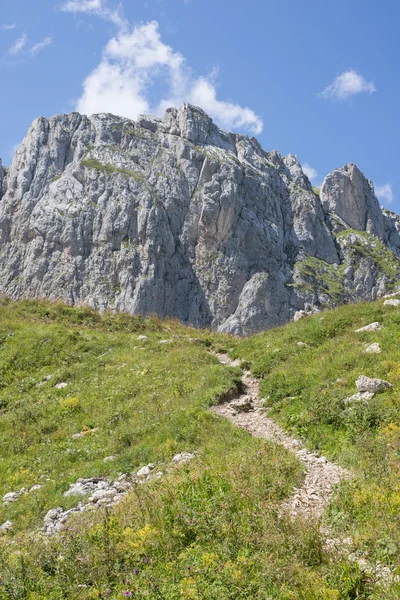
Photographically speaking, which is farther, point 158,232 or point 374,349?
point 158,232

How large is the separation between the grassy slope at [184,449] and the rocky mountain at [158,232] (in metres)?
105

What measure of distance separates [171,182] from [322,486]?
474 ft

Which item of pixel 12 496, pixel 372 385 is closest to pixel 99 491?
pixel 12 496

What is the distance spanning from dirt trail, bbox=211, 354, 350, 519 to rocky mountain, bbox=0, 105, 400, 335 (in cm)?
11016

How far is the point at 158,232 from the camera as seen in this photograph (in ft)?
437

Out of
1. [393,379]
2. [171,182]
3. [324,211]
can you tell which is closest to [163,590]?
[393,379]

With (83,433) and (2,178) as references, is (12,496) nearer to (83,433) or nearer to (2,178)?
(83,433)

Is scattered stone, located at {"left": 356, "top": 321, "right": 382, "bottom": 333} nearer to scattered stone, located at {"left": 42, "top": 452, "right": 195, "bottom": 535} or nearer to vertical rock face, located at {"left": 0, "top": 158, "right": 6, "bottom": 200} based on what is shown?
scattered stone, located at {"left": 42, "top": 452, "right": 195, "bottom": 535}

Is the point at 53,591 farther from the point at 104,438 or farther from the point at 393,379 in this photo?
the point at 393,379

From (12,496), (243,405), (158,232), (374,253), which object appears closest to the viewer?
(12,496)

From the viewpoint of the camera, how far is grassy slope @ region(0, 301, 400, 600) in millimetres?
6152

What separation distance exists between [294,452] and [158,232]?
413 feet

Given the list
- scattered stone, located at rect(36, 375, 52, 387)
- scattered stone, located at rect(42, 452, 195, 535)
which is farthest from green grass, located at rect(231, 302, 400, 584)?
scattered stone, located at rect(36, 375, 52, 387)

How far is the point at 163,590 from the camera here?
579cm
